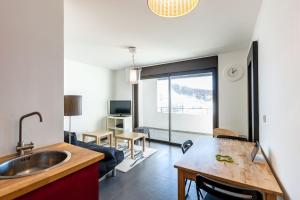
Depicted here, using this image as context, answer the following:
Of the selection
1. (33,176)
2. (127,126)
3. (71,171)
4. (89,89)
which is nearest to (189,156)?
(71,171)

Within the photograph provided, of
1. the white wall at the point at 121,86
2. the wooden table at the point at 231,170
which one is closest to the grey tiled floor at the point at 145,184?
the wooden table at the point at 231,170

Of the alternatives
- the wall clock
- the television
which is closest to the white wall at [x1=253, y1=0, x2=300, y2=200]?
the wall clock

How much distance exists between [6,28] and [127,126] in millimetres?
3768

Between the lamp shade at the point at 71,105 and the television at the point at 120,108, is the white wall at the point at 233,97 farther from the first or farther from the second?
the lamp shade at the point at 71,105

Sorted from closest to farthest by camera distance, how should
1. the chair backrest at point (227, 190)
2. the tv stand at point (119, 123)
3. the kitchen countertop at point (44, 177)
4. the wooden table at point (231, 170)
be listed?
the kitchen countertop at point (44, 177)
the chair backrest at point (227, 190)
the wooden table at point (231, 170)
the tv stand at point (119, 123)

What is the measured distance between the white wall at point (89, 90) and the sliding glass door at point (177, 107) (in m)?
1.18

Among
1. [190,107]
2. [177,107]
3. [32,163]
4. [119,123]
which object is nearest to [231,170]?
[32,163]

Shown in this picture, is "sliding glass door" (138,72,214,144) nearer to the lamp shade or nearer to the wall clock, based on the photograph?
the wall clock

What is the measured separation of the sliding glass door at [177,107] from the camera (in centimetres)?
450

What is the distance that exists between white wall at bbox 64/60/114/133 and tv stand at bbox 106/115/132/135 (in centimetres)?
19

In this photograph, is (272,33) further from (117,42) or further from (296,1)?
(117,42)

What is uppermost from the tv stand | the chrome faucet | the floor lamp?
the floor lamp

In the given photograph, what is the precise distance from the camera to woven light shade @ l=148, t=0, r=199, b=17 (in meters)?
1.08

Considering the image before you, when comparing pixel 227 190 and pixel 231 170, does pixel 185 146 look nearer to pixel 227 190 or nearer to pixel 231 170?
pixel 231 170
